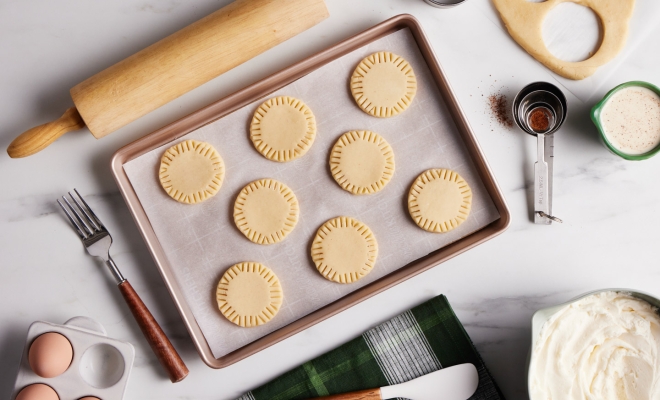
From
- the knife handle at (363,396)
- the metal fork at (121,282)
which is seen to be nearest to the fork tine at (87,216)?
the metal fork at (121,282)

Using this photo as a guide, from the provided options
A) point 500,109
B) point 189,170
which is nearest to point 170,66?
point 189,170

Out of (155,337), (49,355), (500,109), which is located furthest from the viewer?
(500,109)

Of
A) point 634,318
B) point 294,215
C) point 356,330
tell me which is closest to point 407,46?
point 294,215

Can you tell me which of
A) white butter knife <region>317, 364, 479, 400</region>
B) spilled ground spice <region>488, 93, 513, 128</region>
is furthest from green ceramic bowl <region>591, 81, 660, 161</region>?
white butter knife <region>317, 364, 479, 400</region>

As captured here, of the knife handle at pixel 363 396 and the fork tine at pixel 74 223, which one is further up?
the fork tine at pixel 74 223

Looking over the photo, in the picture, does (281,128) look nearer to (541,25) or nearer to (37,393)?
(541,25)

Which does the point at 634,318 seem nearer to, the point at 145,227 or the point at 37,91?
the point at 145,227

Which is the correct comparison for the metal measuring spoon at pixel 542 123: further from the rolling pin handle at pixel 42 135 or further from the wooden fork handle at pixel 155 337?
the rolling pin handle at pixel 42 135
